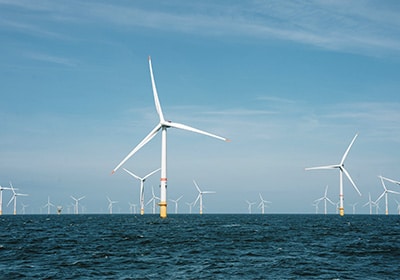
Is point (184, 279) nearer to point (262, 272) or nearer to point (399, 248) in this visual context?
point (262, 272)

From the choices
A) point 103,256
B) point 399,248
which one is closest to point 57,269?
point 103,256

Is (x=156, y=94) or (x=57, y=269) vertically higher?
(x=156, y=94)

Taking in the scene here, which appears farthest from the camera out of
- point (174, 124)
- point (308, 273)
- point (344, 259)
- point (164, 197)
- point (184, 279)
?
point (174, 124)

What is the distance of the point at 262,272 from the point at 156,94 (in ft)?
242

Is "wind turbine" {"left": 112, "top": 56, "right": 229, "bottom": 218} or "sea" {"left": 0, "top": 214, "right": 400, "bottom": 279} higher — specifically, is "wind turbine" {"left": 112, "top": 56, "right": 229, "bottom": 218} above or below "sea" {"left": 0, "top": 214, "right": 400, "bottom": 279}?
above

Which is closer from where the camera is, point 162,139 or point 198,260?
point 198,260

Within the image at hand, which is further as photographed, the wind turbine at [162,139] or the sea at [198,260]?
the wind turbine at [162,139]

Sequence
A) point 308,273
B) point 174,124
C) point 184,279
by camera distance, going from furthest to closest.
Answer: point 174,124 → point 308,273 → point 184,279

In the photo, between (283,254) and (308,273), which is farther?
(283,254)

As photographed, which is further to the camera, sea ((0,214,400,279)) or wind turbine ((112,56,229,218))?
wind turbine ((112,56,229,218))

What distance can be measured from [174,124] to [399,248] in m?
61.2

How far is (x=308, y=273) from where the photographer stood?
3394 cm

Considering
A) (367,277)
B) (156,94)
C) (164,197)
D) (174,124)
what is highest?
(156,94)

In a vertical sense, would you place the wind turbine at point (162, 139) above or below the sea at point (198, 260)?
above
